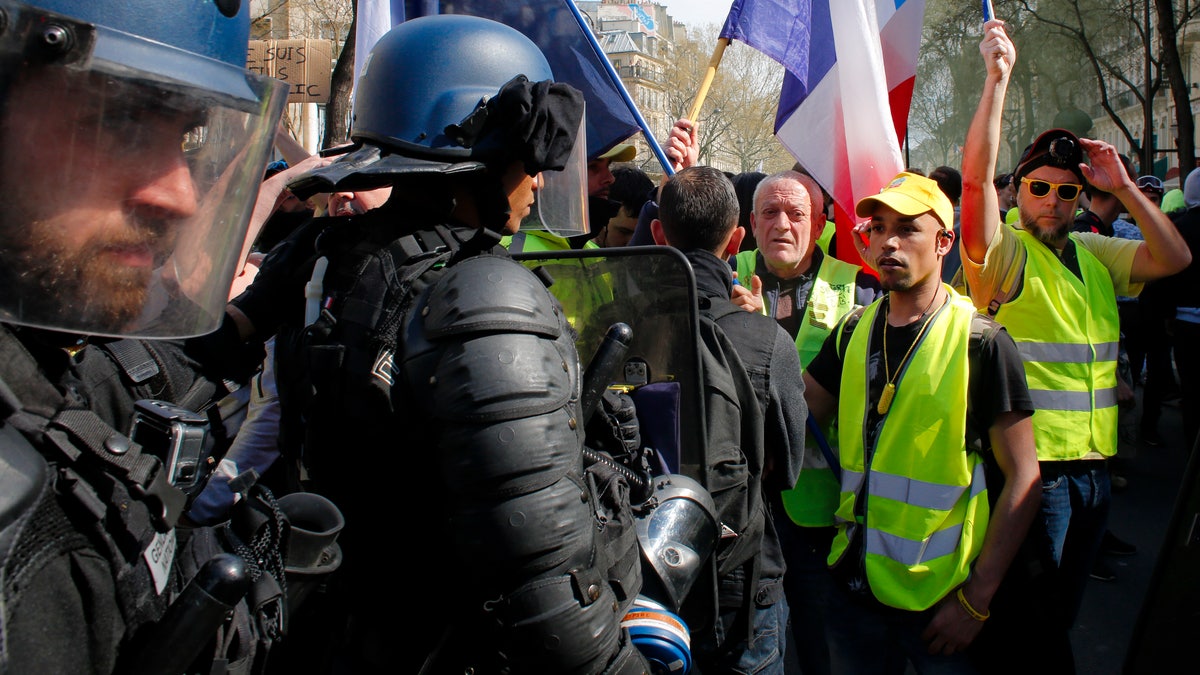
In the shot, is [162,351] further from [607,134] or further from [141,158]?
[607,134]

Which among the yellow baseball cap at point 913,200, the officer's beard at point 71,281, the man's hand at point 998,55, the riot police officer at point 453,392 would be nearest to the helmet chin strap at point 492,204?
the riot police officer at point 453,392

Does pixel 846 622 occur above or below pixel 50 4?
below

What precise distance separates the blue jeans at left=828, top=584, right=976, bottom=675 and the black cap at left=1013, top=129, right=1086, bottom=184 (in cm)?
195

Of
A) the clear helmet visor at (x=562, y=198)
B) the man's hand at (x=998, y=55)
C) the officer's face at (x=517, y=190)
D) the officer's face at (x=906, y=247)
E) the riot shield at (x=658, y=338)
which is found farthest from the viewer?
the man's hand at (x=998, y=55)

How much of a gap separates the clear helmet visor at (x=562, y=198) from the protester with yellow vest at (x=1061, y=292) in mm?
1567

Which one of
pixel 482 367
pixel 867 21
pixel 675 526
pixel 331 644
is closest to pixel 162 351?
pixel 331 644

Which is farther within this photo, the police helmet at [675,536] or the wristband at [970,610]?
the wristband at [970,610]

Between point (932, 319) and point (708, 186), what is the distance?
82 centimetres

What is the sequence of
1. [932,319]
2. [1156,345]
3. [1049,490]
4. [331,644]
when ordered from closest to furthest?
1. [331,644]
2. [932,319]
3. [1049,490]
4. [1156,345]

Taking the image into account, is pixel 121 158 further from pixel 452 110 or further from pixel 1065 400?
pixel 1065 400

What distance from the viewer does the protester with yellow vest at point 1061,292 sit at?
→ 3162 millimetres

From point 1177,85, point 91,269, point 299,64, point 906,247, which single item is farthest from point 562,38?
point 1177,85

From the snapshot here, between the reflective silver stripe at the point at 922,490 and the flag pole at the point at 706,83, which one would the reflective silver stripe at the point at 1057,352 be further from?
the flag pole at the point at 706,83

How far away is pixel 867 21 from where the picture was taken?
3975mm
